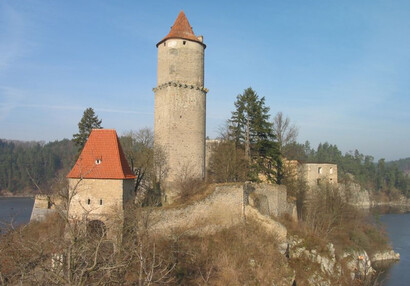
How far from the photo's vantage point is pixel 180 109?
67.0ft

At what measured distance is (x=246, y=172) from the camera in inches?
815

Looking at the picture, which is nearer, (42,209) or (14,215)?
(14,215)

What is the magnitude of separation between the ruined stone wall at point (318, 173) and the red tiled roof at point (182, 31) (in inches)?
693

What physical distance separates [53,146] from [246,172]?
102191 millimetres

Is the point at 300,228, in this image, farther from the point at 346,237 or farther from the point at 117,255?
the point at 117,255

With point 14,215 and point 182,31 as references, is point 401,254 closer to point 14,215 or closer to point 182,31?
point 182,31

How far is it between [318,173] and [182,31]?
20.5 metres

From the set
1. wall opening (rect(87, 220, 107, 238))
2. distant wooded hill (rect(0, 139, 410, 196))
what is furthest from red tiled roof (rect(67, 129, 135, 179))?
distant wooded hill (rect(0, 139, 410, 196))

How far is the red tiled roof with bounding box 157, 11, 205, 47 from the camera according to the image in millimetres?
20562

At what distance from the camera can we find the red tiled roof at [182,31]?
810 inches

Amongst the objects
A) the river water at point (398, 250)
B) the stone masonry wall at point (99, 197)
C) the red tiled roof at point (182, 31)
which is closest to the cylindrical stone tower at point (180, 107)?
the red tiled roof at point (182, 31)

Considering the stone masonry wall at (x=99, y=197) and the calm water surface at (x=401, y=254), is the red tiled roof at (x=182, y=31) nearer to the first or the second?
the stone masonry wall at (x=99, y=197)

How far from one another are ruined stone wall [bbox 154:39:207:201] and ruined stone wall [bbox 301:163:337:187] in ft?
50.7

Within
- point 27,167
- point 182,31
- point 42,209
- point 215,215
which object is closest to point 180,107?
point 182,31
